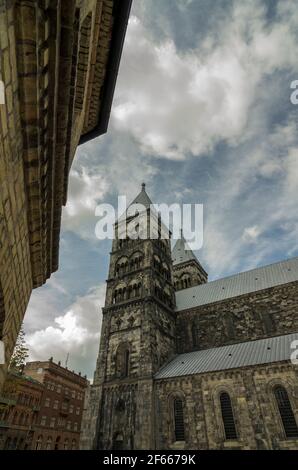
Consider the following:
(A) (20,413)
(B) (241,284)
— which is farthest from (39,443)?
(B) (241,284)

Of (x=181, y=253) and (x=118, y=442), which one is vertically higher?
(x=181, y=253)

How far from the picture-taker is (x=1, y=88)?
2602 mm

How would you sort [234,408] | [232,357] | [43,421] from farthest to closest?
[43,421]
[232,357]
[234,408]

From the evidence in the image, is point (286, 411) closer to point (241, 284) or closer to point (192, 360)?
point (192, 360)

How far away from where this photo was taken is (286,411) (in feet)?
55.8

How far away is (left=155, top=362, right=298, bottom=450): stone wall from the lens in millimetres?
16766

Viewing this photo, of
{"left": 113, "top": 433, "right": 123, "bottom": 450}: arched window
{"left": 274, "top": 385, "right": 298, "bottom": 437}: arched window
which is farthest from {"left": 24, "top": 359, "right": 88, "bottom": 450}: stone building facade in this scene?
{"left": 274, "top": 385, "right": 298, "bottom": 437}: arched window

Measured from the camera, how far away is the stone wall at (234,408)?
16766 mm

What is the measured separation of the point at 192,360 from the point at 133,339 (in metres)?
→ 5.47

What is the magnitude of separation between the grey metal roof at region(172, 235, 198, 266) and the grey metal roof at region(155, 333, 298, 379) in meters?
23.8

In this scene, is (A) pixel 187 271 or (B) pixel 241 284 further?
(A) pixel 187 271

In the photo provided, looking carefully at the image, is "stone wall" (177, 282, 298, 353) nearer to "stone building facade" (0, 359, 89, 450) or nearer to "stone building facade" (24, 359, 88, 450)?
"stone building facade" (0, 359, 89, 450)

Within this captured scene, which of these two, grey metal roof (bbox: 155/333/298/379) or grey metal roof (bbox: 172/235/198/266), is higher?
grey metal roof (bbox: 172/235/198/266)

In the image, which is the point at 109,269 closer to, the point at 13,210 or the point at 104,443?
the point at 104,443
